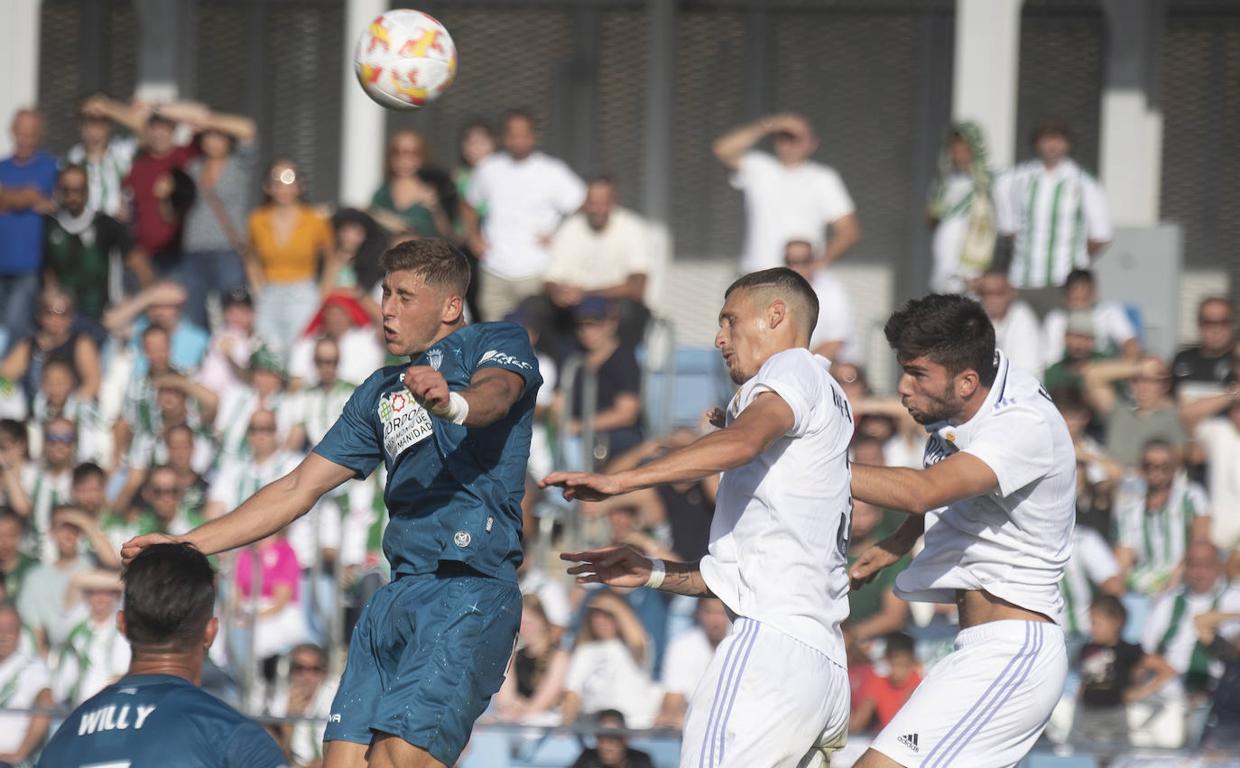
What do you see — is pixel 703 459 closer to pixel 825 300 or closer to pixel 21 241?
pixel 825 300

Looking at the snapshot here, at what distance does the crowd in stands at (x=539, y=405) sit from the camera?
9758mm

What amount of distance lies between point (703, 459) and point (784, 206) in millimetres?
7852

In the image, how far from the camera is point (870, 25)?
16.1 meters

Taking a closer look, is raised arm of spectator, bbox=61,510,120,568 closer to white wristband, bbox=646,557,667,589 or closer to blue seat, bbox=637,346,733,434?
blue seat, bbox=637,346,733,434

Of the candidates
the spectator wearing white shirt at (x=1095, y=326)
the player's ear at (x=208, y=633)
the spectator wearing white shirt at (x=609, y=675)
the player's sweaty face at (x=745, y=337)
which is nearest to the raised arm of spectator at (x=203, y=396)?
the spectator wearing white shirt at (x=609, y=675)

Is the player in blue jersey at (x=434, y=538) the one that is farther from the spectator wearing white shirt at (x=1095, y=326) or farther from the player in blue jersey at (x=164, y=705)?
the spectator wearing white shirt at (x=1095, y=326)

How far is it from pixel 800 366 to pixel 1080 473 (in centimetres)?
536

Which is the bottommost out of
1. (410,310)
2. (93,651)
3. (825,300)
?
(93,651)

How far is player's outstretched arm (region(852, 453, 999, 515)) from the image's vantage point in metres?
5.47

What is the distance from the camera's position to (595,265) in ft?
40.7

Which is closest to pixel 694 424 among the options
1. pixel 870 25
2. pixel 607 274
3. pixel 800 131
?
pixel 607 274

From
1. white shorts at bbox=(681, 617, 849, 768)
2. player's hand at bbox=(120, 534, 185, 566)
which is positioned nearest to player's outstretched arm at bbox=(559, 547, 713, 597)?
white shorts at bbox=(681, 617, 849, 768)

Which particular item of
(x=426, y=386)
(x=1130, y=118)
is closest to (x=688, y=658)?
(x=426, y=386)

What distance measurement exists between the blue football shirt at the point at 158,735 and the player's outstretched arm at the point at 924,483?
1842mm
